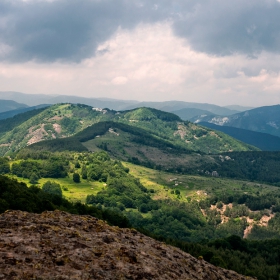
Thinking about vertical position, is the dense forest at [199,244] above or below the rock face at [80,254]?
below

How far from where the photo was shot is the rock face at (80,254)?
37281 mm

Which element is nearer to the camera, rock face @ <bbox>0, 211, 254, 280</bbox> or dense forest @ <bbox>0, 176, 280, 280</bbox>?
rock face @ <bbox>0, 211, 254, 280</bbox>

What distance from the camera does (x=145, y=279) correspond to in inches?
1588

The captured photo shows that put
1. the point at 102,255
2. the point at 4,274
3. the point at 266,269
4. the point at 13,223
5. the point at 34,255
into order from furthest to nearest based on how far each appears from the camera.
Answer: the point at 266,269 → the point at 13,223 → the point at 102,255 → the point at 34,255 → the point at 4,274

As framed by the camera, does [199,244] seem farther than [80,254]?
Yes

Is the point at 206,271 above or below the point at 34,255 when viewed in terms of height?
below

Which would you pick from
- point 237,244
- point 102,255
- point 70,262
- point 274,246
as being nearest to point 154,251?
point 102,255

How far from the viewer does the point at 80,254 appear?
41906 millimetres

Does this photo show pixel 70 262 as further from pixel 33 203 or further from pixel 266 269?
pixel 266 269

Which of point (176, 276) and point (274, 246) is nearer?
point (176, 276)

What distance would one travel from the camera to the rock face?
37.3 metres

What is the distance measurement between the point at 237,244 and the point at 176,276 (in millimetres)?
119244

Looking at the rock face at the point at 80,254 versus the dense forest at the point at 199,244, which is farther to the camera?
the dense forest at the point at 199,244

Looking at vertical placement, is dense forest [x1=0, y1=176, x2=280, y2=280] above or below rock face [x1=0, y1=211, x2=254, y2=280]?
below
